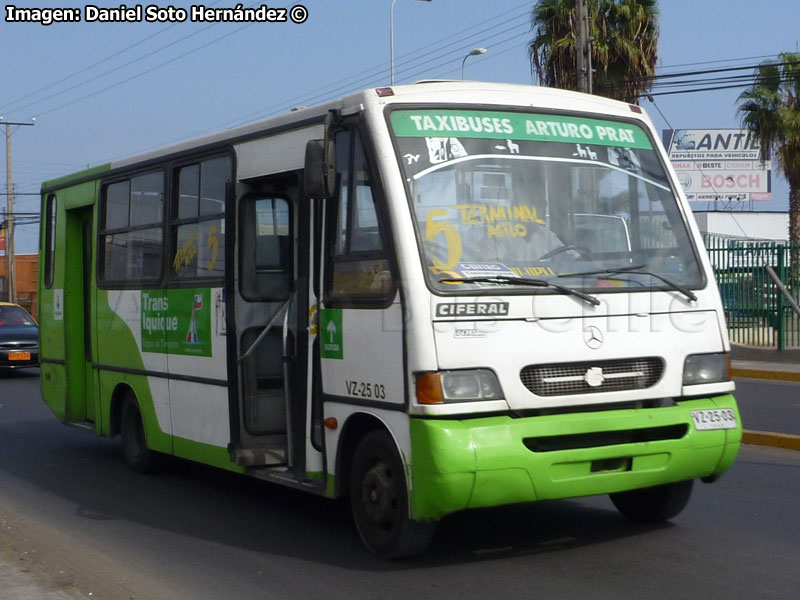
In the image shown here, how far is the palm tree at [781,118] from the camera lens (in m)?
30.4

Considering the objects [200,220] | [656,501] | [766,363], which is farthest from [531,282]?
[766,363]

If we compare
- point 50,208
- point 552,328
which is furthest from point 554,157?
point 50,208

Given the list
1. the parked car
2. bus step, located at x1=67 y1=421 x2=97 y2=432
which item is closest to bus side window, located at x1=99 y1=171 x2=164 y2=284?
bus step, located at x1=67 y1=421 x2=97 y2=432

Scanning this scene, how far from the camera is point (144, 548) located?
23.4 ft

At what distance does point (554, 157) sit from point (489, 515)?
8.04ft

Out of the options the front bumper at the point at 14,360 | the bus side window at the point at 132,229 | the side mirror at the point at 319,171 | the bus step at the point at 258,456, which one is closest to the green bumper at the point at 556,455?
the side mirror at the point at 319,171

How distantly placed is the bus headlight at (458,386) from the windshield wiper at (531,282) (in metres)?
0.49

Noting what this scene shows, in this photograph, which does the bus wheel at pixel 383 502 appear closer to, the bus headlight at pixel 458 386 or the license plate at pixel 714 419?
→ the bus headlight at pixel 458 386

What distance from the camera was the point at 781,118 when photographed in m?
30.5

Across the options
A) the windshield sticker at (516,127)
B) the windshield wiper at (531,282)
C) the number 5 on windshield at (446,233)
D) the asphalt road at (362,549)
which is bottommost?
the asphalt road at (362,549)

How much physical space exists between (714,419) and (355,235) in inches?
91.5

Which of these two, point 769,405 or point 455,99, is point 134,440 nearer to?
point 455,99

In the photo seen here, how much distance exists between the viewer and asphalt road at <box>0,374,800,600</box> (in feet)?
19.4

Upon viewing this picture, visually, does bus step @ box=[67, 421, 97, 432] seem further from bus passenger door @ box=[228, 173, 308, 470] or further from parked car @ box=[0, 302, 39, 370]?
parked car @ box=[0, 302, 39, 370]
